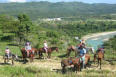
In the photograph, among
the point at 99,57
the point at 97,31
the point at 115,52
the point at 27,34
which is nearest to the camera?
the point at 99,57

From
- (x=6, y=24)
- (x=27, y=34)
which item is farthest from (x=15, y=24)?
(x=27, y=34)

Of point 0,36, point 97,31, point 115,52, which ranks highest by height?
point 115,52

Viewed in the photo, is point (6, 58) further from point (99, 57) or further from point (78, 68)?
point (99, 57)

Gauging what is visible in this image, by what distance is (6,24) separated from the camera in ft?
141

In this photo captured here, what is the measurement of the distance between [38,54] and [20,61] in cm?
156

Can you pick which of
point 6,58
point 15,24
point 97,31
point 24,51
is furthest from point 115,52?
point 97,31

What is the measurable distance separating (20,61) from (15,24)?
29.8 metres

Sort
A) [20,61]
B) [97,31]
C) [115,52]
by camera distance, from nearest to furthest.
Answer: [20,61] < [115,52] < [97,31]

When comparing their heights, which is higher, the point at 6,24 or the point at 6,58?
the point at 6,58

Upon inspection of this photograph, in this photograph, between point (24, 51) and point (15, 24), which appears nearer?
point (24, 51)

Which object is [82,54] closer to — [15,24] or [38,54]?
[38,54]

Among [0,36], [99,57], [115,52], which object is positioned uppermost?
[99,57]

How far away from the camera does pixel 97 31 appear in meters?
90.2

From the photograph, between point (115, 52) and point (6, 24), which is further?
point (6, 24)
